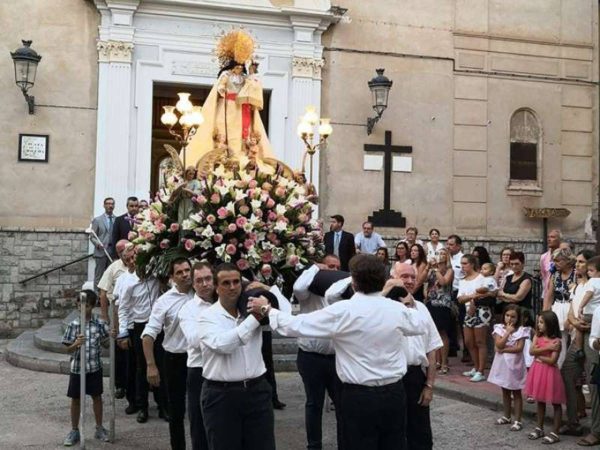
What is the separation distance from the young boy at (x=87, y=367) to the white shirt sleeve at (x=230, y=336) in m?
2.47

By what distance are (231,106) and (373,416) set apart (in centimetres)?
431

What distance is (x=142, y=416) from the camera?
304 inches

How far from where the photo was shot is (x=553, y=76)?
52.7 ft

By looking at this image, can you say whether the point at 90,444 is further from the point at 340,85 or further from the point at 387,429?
the point at 340,85

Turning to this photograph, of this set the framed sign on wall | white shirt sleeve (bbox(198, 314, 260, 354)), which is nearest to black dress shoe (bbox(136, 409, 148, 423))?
white shirt sleeve (bbox(198, 314, 260, 354))

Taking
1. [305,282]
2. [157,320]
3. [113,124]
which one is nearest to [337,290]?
[305,282]

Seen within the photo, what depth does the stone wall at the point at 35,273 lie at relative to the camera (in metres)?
13.2

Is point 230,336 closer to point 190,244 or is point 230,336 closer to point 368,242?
point 190,244

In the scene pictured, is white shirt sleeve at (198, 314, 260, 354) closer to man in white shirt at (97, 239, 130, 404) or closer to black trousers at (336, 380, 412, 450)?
black trousers at (336, 380, 412, 450)

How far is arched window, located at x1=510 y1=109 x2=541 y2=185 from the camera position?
1586 cm

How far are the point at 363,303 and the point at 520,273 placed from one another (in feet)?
18.3

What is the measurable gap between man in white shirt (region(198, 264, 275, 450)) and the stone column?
9171 mm

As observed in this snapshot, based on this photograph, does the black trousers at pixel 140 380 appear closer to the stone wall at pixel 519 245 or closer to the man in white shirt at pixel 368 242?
the man in white shirt at pixel 368 242

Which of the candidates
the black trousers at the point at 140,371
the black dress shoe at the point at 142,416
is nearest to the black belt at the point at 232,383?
the black trousers at the point at 140,371
